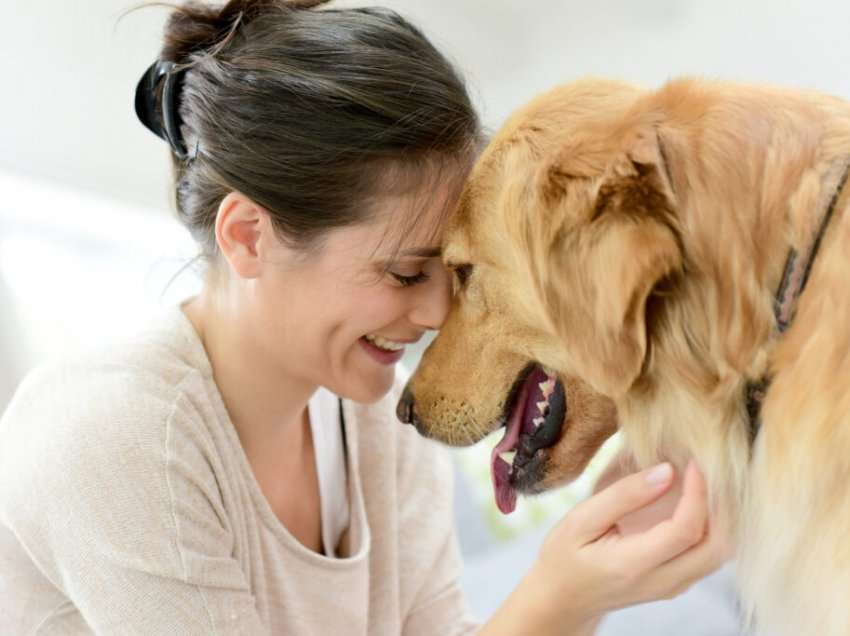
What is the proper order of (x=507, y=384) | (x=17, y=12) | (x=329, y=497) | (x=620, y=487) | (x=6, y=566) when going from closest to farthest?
(x=620, y=487) → (x=507, y=384) → (x=6, y=566) → (x=329, y=497) → (x=17, y=12)

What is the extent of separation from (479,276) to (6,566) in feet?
2.37

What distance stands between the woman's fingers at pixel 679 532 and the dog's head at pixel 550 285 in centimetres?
13

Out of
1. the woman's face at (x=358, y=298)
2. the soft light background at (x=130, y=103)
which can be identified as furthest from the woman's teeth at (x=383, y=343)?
the soft light background at (x=130, y=103)

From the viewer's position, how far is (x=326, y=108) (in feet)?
3.59

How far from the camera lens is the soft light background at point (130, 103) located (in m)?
2.05

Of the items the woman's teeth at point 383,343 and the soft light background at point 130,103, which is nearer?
the woman's teeth at point 383,343

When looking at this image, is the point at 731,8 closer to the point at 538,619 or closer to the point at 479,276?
the point at 479,276

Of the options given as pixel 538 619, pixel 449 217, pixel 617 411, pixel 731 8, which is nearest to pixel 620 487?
pixel 617 411

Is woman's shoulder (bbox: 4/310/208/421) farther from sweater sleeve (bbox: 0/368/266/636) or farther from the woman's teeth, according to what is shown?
the woman's teeth

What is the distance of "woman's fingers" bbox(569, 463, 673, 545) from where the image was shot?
98 centimetres

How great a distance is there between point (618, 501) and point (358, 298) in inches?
15.3

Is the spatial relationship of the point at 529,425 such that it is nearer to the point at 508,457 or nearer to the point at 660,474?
the point at 508,457

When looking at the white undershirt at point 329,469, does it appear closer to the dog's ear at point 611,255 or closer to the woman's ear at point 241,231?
the woman's ear at point 241,231

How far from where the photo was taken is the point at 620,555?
39.1 inches
